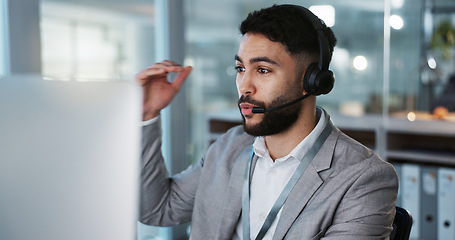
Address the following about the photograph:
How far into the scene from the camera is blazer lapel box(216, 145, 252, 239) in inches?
50.8

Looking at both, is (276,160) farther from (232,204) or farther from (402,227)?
(402,227)

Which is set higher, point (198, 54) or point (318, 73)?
point (198, 54)

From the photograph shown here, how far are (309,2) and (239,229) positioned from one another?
7.76 ft

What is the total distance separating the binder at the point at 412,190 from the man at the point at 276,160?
147cm

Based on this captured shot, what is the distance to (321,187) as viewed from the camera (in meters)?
1.18

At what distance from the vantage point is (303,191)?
1187 mm

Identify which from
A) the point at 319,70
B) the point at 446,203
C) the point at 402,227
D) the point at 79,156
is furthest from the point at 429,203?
the point at 79,156

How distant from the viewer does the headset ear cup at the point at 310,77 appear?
4.25 ft

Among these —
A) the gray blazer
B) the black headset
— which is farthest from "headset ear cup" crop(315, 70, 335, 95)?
the gray blazer

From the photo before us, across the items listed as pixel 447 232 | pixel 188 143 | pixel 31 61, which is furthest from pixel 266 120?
pixel 188 143

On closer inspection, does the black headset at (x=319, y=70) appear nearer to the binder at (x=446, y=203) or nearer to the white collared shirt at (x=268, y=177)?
the white collared shirt at (x=268, y=177)

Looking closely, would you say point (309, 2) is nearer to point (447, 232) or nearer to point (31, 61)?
point (447, 232)

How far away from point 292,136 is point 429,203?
5.30ft

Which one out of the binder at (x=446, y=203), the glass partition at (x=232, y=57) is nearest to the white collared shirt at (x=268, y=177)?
the binder at (x=446, y=203)
